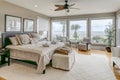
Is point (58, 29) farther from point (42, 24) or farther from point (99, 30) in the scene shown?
point (99, 30)

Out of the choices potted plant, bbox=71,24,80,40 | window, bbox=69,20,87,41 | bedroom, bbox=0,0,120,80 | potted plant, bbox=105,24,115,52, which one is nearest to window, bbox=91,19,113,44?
bedroom, bbox=0,0,120,80

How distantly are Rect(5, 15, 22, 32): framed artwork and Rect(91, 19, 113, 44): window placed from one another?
5333mm

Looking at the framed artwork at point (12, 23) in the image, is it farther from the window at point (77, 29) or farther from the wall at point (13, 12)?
the window at point (77, 29)

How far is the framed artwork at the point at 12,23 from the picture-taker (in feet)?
15.4

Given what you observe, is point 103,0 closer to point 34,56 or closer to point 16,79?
point 34,56

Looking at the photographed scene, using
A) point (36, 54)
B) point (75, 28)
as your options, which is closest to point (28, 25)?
point (36, 54)

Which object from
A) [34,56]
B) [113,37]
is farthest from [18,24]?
[113,37]

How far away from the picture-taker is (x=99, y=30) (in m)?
7.34

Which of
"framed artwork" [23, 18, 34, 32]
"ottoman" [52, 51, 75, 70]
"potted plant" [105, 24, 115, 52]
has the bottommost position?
"ottoman" [52, 51, 75, 70]

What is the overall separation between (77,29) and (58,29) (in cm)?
182

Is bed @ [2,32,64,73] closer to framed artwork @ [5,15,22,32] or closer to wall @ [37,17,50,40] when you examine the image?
framed artwork @ [5,15,22,32]

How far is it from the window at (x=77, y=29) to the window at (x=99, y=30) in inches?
24.5

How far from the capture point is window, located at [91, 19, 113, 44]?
7.07 metres

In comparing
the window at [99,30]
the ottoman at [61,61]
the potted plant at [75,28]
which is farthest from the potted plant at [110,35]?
the ottoman at [61,61]
